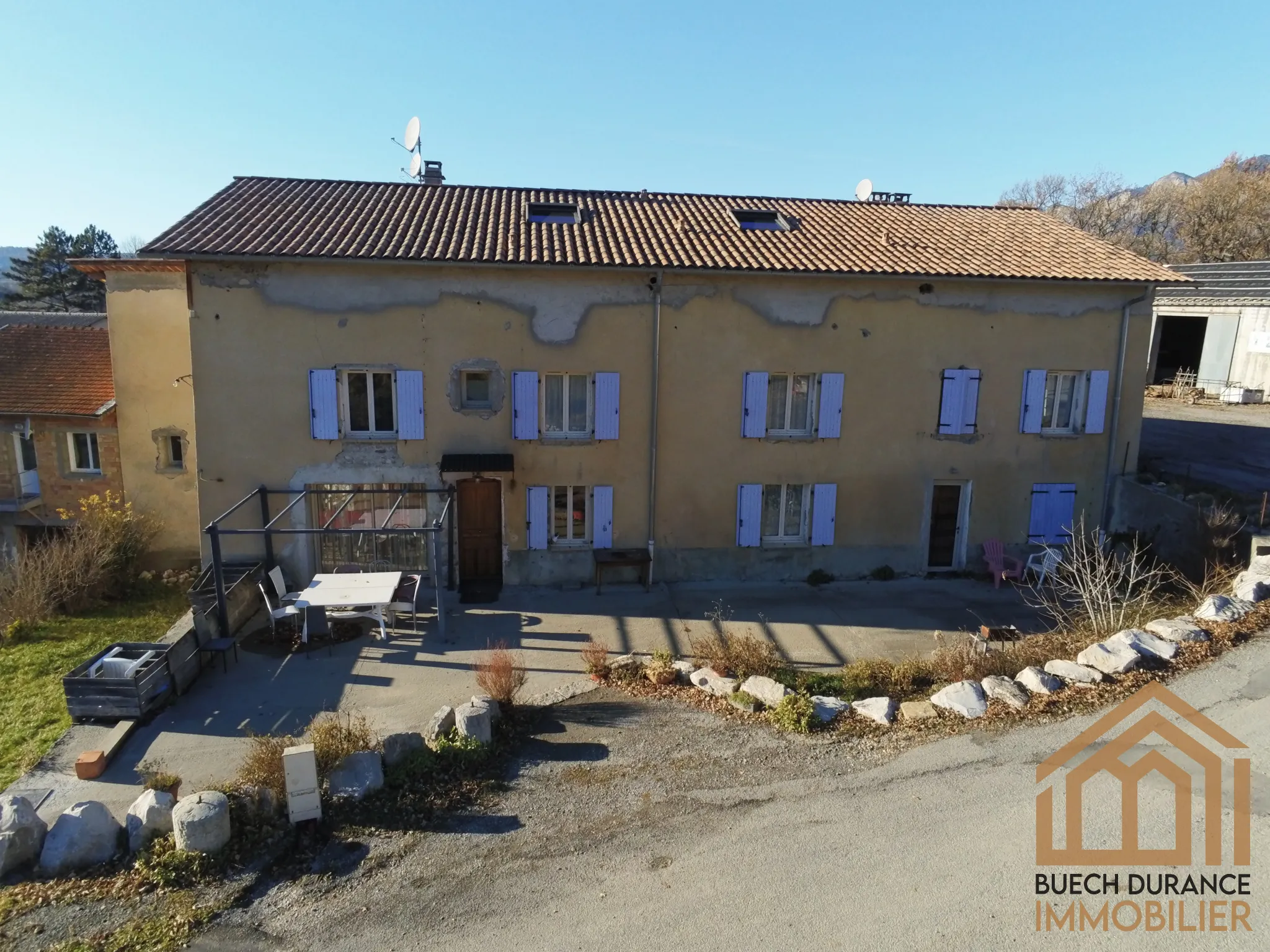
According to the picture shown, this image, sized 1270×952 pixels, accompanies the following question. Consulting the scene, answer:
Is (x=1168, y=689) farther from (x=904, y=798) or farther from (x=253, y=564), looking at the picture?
(x=253, y=564)

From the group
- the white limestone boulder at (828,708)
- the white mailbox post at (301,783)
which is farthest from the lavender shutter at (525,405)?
the white mailbox post at (301,783)

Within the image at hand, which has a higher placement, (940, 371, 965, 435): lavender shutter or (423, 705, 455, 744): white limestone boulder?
(940, 371, 965, 435): lavender shutter

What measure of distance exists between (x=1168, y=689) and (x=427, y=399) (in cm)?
1032

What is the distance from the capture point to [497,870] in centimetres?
585

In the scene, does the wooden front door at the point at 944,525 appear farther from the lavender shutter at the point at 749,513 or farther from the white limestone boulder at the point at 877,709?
the white limestone boulder at the point at 877,709

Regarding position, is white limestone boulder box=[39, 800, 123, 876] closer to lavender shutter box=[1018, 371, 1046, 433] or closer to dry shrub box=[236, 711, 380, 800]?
dry shrub box=[236, 711, 380, 800]

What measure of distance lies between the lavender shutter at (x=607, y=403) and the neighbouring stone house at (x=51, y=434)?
11.2 metres

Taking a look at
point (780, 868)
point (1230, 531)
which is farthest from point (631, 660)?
point (1230, 531)

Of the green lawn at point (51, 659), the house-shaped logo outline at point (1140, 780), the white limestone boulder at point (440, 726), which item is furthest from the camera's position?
the green lawn at point (51, 659)

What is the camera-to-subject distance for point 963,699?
25.6ft

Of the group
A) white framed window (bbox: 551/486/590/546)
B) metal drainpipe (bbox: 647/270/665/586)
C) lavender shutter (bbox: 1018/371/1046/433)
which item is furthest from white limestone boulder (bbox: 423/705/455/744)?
lavender shutter (bbox: 1018/371/1046/433)

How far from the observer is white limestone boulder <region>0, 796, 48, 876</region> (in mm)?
5785

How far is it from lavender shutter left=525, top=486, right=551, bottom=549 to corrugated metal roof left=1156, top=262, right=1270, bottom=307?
19.6 meters

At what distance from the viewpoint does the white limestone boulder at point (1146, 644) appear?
323 inches
